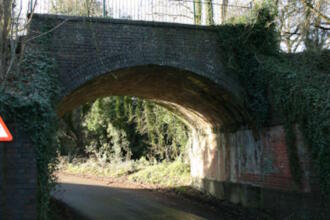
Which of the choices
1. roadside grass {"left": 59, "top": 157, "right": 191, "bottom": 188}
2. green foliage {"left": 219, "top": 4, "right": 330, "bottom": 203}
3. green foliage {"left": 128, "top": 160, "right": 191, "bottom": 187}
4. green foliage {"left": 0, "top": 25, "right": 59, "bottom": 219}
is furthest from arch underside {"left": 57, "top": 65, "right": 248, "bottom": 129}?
roadside grass {"left": 59, "top": 157, "right": 191, "bottom": 188}

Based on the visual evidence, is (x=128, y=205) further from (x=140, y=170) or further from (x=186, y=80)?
(x=140, y=170)

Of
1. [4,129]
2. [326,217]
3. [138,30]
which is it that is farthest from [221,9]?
[4,129]

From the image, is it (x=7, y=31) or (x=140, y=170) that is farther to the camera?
(x=140, y=170)

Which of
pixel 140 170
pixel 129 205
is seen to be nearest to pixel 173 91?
pixel 129 205

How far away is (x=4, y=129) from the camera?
436 cm

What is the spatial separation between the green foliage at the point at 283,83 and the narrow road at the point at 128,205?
10.8ft

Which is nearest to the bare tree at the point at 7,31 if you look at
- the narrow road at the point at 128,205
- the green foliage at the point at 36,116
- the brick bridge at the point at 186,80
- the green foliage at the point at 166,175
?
the green foliage at the point at 36,116

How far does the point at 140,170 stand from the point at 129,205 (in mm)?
8929

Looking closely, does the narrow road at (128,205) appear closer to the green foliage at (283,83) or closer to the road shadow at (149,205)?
the road shadow at (149,205)

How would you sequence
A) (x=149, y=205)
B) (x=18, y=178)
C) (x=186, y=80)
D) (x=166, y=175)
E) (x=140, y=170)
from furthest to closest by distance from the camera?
(x=140, y=170)
(x=166, y=175)
(x=149, y=205)
(x=186, y=80)
(x=18, y=178)

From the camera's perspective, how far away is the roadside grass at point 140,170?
18141 millimetres

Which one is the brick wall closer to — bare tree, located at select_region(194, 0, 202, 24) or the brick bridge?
the brick bridge

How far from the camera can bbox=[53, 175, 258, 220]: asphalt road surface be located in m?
10.6

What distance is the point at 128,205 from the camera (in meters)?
12.4
